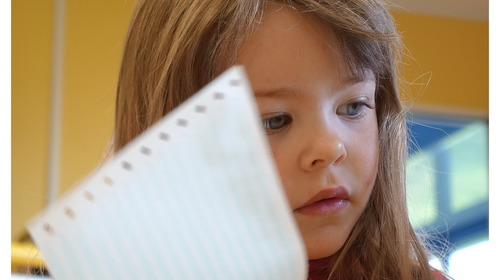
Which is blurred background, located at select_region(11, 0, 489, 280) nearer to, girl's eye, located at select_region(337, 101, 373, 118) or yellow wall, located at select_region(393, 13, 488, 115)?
yellow wall, located at select_region(393, 13, 488, 115)

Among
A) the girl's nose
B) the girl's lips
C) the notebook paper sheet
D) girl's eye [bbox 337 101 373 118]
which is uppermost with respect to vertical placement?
girl's eye [bbox 337 101 373 118]

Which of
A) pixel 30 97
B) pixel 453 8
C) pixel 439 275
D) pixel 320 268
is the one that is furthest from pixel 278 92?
pixel 453 8

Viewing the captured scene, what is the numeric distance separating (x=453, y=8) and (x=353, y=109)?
10.6ft

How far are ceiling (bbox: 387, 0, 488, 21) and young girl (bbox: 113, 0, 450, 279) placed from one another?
9.59ft

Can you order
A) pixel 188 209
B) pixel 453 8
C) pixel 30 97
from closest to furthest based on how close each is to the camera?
1. pixel 188 209
2. pixel 30 97
3. pixel 453 8

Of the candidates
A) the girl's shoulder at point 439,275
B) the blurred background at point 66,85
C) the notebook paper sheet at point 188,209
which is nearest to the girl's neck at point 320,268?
the girl's shoulder at point 439,275

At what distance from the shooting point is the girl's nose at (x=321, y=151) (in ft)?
1.97

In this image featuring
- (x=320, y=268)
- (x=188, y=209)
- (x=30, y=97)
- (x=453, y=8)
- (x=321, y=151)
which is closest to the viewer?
(x=188, y=209)

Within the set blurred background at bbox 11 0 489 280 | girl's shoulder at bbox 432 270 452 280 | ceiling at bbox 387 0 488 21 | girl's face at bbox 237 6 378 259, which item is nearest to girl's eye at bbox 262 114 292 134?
girl's face at bbox 237 6 378 259

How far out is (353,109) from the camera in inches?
26.6

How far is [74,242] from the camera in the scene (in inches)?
14.3

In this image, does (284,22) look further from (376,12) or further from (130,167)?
(130,167)

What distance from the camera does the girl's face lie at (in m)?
0.61

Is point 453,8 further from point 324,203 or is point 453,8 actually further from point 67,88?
point 324,203
